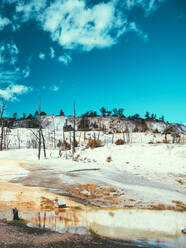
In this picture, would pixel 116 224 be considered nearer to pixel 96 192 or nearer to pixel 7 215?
pixel 7 215

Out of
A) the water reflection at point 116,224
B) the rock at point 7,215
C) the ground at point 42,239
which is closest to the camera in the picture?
the ground at point 42,239

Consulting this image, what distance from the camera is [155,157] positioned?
83.4 ft

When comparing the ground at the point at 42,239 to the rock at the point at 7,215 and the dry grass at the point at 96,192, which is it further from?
the dry grass at the point at 96,192

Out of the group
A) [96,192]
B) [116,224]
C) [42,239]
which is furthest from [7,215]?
[96,192]

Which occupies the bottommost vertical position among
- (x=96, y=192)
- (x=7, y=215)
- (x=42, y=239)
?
(x=96, y=192)

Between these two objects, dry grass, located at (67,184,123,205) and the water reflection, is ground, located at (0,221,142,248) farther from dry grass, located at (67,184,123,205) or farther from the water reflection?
dry grass, located at (67,184,123,205)

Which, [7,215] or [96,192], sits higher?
[7,215]

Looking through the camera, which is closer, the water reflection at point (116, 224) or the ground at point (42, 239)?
the ground at point (42, 239)

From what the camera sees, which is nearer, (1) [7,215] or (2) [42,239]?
(2) [42,239]

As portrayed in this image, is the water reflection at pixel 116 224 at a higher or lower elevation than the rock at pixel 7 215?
lower

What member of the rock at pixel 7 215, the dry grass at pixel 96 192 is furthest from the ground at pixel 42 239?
the dry grass at pixel 96 192

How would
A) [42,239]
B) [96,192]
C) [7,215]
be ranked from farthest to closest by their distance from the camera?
[96,192]
[7,215]
[42,239]

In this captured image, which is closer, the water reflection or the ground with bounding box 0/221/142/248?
the ground with bounding box 0/221/142/248

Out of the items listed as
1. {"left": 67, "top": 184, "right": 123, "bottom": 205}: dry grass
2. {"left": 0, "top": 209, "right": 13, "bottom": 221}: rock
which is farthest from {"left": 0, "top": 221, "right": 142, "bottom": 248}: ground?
{"left": 67, "top": 184, "right": 123, "bottom": 205}: dry grass
